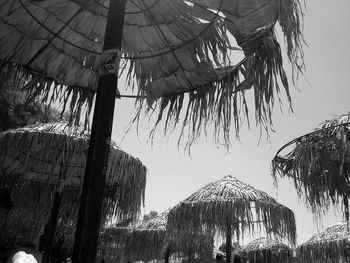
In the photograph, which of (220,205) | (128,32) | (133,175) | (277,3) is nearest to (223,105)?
(277,3)

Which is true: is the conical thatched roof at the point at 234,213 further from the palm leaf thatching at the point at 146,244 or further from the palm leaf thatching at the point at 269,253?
the palm leaf thatching at the point at 269,253

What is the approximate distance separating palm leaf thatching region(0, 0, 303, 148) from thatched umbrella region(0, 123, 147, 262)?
116cm

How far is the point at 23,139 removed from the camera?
17.5ft

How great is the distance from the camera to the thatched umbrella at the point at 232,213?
769 cm

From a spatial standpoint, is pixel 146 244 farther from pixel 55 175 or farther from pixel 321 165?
pixel 321 165

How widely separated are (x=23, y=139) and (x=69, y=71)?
214cm

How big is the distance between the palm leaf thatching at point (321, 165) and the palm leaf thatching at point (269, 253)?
11.0 metres

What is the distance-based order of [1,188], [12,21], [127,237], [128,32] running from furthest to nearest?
[127,237], [1,188], [128,32], [12,21]

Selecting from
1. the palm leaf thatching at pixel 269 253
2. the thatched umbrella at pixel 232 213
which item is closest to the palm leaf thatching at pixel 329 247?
the thatched umbrella at pixel 232 213

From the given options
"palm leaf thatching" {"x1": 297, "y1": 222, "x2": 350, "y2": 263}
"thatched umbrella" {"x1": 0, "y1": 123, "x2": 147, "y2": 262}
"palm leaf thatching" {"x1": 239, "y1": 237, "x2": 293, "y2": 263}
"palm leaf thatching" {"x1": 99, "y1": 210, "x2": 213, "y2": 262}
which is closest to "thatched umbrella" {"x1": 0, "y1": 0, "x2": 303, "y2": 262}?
"thatched umbrella" {"x1": 0, "y1": 123, "x2": 147, "y2": 262}

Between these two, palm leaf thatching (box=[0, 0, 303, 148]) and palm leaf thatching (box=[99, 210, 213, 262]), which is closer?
palm leaf thatching (box=[0, 0, 303, 148])

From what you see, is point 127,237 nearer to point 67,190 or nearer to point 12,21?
point 67,190

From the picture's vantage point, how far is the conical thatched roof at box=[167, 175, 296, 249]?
7.69 m

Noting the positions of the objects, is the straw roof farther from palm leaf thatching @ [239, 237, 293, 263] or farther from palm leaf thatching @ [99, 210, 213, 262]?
palm leaf thatching @ [239, 237, 293, 263]
